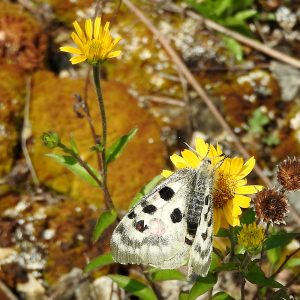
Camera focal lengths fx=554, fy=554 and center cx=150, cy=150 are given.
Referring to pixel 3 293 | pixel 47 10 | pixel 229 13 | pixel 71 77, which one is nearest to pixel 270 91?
pixel 229 13

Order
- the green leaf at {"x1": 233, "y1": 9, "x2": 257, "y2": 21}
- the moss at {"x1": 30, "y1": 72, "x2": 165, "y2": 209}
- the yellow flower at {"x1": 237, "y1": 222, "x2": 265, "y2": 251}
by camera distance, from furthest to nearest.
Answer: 1. the green leaf at {"x1": 233, "y1": 9, "x2": 257, "y2": 21}
2. the moss at {"x1": 30, "y1": 72, "x2": 165, "y2": 209}
3. the yellow flower at {"x1": 237, "y1": 222, "x2": 265, "y2": 251}

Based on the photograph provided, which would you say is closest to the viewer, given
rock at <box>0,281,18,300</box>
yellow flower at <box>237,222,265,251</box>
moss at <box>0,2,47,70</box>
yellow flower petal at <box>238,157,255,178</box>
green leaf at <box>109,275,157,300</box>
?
yellow flower at <box>237,222,265,251</box>

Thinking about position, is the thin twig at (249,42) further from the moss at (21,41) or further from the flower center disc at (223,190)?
the flower center disc at (223,190)

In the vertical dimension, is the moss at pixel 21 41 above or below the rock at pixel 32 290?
above

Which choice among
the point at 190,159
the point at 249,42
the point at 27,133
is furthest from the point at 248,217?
the point at 249,42

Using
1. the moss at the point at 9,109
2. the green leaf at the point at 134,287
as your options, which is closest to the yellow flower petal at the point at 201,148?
the green leaf at the point at 134,287

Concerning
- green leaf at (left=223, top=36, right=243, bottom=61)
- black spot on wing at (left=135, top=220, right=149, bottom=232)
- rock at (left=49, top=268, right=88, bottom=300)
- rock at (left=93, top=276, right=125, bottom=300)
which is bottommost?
rock at (left=93, top=276, right=125, bottom=300)

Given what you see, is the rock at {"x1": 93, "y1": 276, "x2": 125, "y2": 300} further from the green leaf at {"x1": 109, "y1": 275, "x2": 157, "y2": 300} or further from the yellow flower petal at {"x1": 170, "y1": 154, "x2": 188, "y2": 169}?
the yellow flower petal at {"x1": 170, "y1": 154, "x2": 188, "y2": 169}

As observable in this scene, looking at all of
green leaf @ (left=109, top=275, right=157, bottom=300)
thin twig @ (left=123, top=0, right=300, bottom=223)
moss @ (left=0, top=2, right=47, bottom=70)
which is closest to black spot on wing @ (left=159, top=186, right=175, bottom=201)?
green leaf @ (left=109, top=275, right=157, bottom=300)
